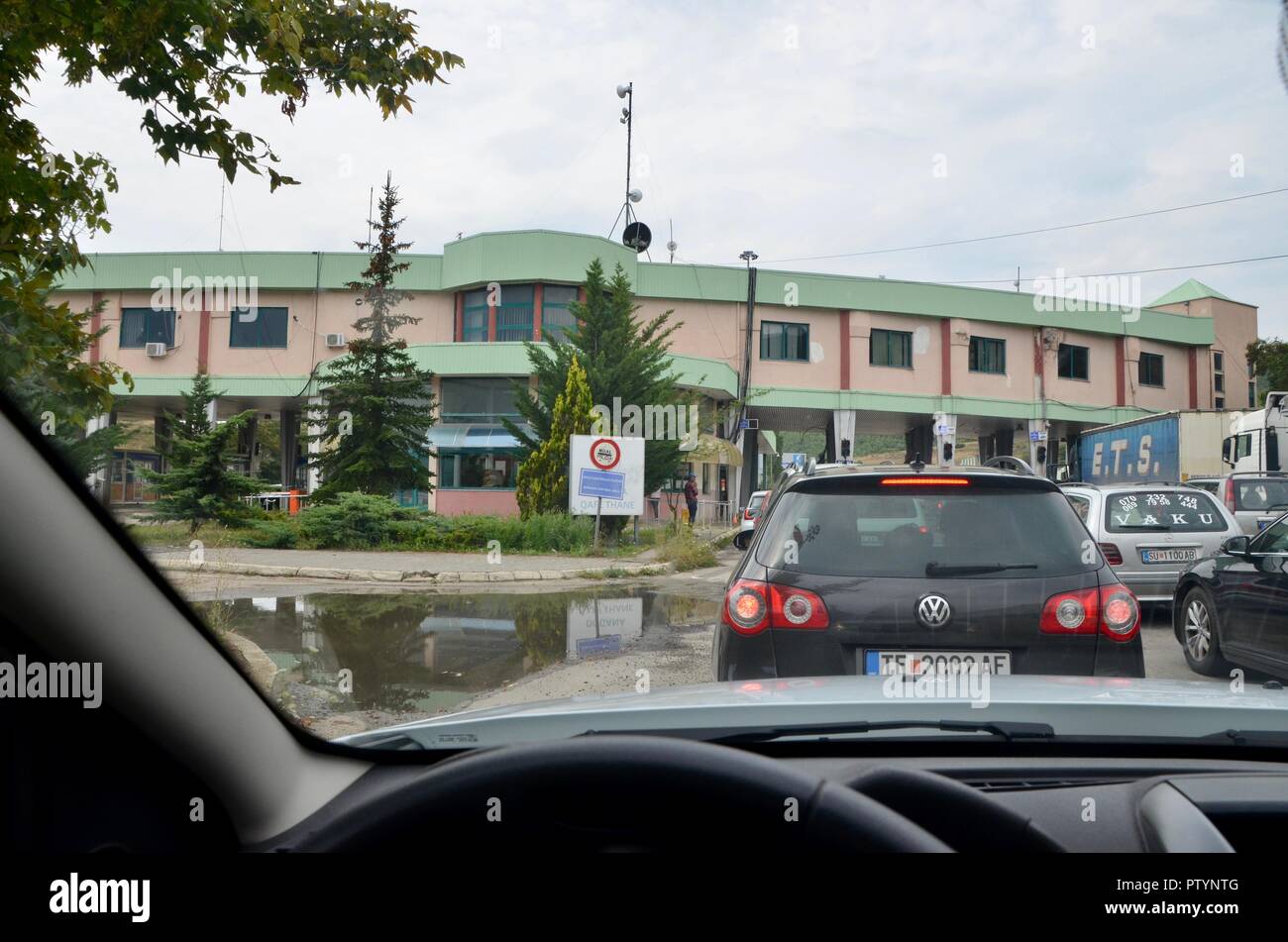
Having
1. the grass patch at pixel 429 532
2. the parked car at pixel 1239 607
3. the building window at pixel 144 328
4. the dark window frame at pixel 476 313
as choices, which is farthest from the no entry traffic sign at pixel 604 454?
the building window at pixel 144 328

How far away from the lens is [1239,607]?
7.68 meters

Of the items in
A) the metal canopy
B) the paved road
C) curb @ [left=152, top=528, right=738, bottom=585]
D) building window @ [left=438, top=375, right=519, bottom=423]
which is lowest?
curb @ [left=152, top=528, right=738, bottom=585]

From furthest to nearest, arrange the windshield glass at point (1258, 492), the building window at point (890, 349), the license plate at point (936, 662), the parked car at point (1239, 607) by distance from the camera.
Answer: the building window at point (890, 349) → the windshield glass at point (1258, 492) → the parked car at point (1239, 607) → the license plate at point (936, 662)

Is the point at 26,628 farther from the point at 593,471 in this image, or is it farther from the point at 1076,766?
the point at 593,471

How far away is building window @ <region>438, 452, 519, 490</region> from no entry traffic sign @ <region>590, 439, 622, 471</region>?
40.5 feet

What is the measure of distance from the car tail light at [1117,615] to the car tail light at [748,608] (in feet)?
4.71

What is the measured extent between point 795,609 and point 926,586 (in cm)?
56

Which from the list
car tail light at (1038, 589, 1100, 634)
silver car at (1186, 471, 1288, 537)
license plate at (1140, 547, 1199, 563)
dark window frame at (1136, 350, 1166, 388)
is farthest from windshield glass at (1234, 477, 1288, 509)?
dark window frame at (1136, 350, 1166, 388)

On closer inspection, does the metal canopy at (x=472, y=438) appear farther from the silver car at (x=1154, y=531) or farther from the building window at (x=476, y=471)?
the silver car at (x=1154, y=531)

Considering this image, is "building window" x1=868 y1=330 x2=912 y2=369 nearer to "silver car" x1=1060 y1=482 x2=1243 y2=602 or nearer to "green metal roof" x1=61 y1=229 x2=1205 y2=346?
"green metal roof" x1=61 y1=229 x2=1205 y2=346

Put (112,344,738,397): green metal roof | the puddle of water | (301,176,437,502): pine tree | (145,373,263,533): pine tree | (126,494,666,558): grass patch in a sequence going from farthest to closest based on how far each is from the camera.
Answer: (112,344,738,397): green metal roof
(301,176,437,502): pine tree
(126,494,666,558): grass patch
the puddle of water
(145,373,263,533): pine tree

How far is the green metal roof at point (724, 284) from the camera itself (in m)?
34.3

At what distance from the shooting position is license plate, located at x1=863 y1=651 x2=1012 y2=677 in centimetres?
395
